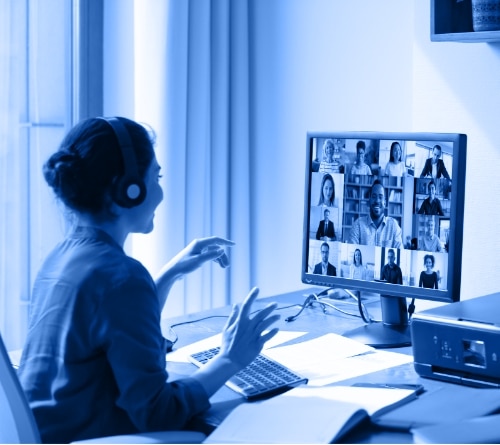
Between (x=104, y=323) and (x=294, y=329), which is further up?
(x=104, y=323)

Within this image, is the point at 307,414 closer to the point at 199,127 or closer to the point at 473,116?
the point at 473,116

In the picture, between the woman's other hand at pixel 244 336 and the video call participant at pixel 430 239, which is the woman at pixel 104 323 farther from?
the video call participant at pixel 430 239

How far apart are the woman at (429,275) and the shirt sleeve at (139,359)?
62 cm

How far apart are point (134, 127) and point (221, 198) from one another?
1438mm

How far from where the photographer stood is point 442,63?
2252 millimetres

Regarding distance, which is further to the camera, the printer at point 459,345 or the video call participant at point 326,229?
Result: the video call participant at point 326,229

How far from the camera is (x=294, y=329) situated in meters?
2.02

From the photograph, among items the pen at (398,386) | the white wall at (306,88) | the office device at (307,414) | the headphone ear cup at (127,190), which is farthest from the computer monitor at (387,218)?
the white wall at (306,88)

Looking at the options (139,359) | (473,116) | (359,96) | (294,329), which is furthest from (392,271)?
(359,96)

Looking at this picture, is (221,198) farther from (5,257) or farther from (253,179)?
(5,257)

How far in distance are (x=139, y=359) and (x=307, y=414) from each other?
0.92ft

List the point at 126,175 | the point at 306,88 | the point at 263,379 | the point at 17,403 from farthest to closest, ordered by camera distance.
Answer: the point at 306,88 → the point at 263,379 → the point at 126,175 → the point at 17,403

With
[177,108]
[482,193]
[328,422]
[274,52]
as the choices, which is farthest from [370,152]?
[274,52]

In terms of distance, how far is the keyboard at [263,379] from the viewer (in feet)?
5.07
